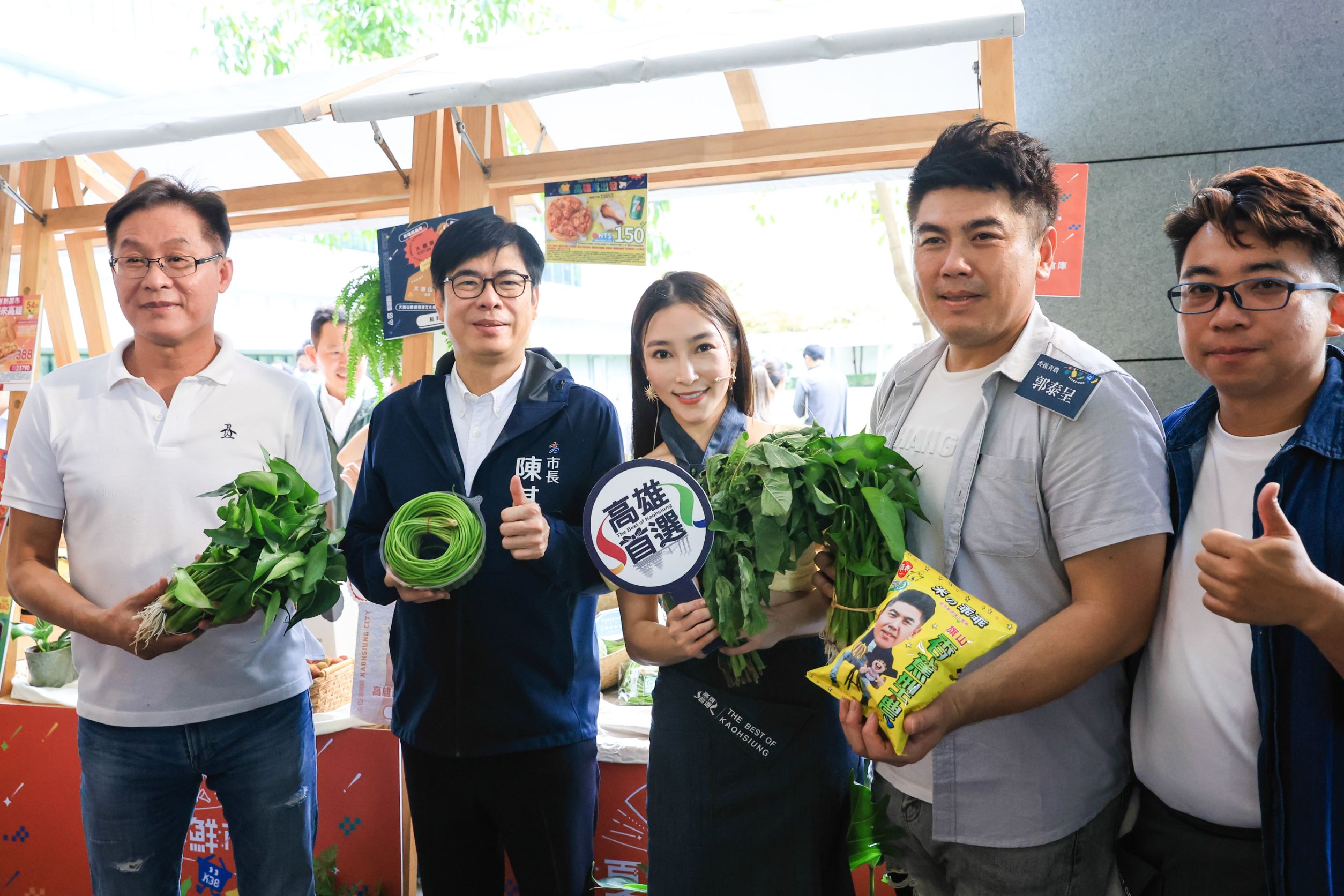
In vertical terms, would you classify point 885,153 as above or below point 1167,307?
above

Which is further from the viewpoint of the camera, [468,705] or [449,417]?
[449,417]

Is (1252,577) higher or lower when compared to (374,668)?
higher

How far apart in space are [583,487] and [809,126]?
137cm

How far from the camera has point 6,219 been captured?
366 centimetres

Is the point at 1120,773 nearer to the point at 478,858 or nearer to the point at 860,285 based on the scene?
the point at 478,858

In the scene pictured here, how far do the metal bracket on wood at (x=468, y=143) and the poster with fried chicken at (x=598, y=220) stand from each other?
0.27 m

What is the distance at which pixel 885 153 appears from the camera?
2.76 metres

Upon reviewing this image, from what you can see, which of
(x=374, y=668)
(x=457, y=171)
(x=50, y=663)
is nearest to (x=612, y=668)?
(x=374, y=668)

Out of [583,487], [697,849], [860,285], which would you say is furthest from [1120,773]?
[860,285]

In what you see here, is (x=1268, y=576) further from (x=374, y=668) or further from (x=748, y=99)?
(x=374, y=668)

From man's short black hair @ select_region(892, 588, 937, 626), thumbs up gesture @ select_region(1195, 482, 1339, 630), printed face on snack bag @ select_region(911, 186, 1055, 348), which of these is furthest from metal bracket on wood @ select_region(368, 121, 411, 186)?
thumbs up gesture @ select_region(1195, 482, 1339, 630)

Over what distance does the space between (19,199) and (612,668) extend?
3.13 metres

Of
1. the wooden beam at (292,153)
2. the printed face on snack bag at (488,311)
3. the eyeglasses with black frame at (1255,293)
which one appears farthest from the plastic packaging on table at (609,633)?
the eyeglasses with black frame at (1255,293)

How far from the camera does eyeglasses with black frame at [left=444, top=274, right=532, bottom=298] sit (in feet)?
7.10
